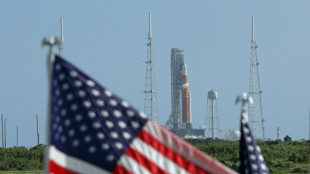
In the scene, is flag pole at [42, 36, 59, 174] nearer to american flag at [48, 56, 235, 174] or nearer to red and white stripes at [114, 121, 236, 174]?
american flag at [48, 56, 235, 174]

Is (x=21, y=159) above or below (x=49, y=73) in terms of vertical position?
above

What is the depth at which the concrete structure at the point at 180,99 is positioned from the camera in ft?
384

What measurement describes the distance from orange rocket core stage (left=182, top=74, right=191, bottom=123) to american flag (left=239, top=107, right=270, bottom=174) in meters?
108

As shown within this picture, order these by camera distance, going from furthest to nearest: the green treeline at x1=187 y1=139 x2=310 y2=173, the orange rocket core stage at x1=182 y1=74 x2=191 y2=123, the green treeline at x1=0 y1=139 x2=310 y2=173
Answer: the orange rocket core stage at x1=182 y1=74 x2=191 y2=123, the green treeline at x1=0 y1=139 x2=310 y2=173, the green treeline at x1=187 y1=139 x2=310 y2=173

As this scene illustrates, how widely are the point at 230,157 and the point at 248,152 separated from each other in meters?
40.2

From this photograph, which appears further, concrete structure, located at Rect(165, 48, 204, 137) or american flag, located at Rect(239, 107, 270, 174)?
concrete structure, located at Rect(165, 48, 204, 137)

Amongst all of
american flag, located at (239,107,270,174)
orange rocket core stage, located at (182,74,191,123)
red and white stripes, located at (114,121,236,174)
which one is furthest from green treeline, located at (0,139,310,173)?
orange rocket core stage, located at (182,74,191,123)

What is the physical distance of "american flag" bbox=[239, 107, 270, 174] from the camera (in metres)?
7.63

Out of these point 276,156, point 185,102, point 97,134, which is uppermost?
point 185,102

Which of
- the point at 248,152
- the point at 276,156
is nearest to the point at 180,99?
the point at 276,156

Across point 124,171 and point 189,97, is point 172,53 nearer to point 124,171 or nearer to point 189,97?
point 189,97

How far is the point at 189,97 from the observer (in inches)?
4658

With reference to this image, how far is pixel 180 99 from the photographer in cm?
11794

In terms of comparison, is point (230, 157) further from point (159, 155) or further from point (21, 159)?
point (159, 155)
